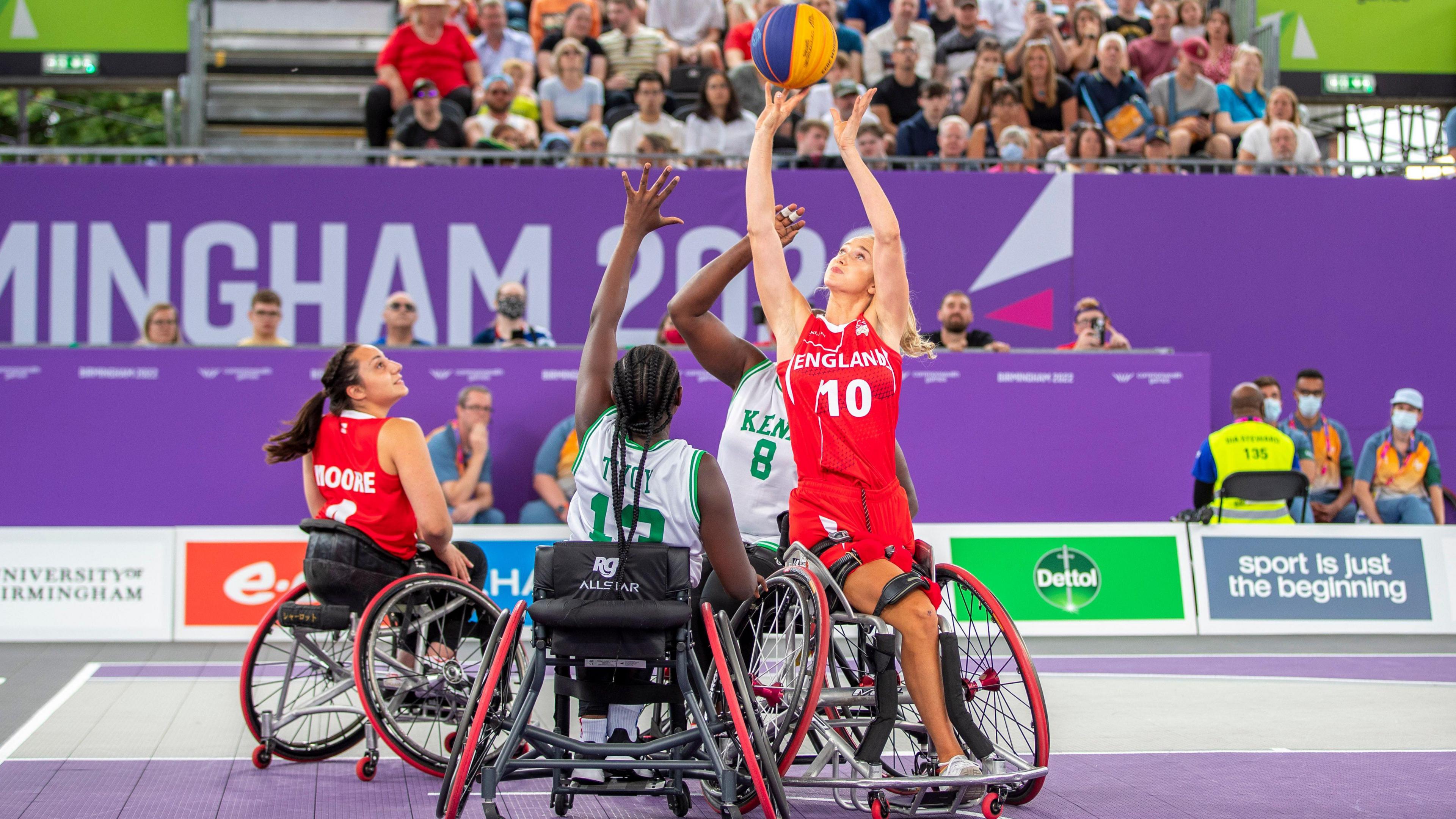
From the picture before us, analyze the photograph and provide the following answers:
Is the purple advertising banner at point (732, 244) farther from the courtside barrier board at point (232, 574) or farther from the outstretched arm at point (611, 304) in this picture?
the outstretched arm at point (611, 304)

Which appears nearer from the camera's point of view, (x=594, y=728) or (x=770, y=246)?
(x=594, y=728)

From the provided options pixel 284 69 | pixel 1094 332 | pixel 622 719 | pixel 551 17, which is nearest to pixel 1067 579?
pixel 1094 332

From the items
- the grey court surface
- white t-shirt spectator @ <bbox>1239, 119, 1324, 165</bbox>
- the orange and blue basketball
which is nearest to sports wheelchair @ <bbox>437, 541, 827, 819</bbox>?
the grey court surface

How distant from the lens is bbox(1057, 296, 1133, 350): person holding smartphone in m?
10.8

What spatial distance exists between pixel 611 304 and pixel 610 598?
1120 mm

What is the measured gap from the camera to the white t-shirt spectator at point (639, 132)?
40.7 ft

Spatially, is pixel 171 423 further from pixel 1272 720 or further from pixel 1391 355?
pixel 1391 355

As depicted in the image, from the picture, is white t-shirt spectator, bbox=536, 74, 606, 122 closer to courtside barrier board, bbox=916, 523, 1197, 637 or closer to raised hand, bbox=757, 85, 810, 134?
courtside barrier board, bbox=916, 523, 1197, 637

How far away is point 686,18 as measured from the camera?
14555 mm

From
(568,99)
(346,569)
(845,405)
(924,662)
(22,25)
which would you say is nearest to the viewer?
(924,662)

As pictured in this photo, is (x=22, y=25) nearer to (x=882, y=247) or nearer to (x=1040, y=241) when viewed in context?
(x=1040, y=241)

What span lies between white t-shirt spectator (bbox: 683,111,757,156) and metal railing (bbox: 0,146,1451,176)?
669 millimetres

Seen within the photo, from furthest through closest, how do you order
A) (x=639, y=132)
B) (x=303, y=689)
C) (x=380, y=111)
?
(x=380, y=111) < (x=639, y=132) < (x=303, y=689)

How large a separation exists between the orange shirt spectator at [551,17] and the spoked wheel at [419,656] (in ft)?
31.9
